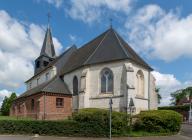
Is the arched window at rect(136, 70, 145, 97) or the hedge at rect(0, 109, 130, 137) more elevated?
the arched window at rect(136, 70, 145, 97)

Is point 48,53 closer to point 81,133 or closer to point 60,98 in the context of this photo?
point 60,98

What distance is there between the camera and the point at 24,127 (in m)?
25.0

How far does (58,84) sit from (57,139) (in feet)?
53.0

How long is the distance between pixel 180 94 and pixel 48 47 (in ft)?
189

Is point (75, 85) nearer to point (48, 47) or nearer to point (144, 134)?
point (144, 134)

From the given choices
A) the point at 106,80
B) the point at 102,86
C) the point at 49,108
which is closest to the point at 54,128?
the point at 102,86

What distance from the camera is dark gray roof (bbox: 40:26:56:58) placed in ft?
186

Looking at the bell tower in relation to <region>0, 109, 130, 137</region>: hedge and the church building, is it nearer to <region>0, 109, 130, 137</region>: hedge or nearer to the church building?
the church building

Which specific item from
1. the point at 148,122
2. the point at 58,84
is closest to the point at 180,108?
the point at 58,84

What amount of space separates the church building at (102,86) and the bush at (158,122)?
260 centimetres

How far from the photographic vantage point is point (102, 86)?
3328 centimetres

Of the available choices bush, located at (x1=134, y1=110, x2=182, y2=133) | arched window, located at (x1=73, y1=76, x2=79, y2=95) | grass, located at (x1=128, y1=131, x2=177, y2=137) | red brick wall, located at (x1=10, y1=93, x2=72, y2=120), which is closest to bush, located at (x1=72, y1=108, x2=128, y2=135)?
grass, located at (x1=128, y1=131, x2=177, y2=137)

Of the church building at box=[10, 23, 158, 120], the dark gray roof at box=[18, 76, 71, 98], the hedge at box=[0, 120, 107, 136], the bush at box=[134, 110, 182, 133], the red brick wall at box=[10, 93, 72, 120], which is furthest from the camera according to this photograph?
the dark gray roof at box=[18, 76, 71, 98]

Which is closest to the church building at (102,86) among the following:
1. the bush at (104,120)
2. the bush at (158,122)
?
the bush at (158,122)
